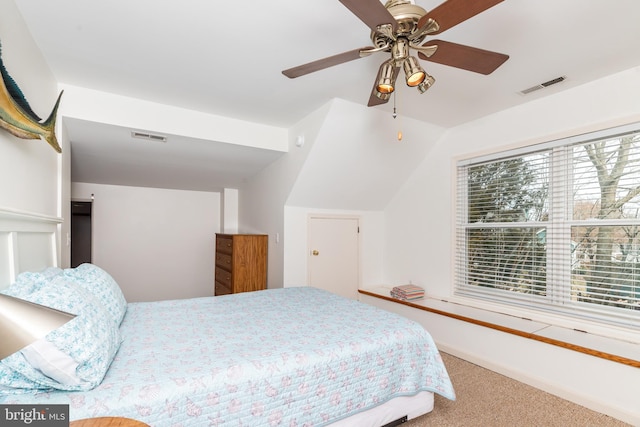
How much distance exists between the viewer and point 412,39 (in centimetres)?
139

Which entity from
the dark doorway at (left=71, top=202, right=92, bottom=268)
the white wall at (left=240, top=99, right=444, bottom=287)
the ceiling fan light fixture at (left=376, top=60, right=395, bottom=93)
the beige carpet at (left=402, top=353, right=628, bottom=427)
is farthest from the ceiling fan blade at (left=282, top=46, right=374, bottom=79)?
the dark doorway at (left=71, top=202, right=92, bottom=268)

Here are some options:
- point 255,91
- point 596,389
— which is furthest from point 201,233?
point 596,389

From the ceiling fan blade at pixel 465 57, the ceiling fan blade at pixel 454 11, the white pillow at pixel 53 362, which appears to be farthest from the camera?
the ceiling fan blade at pixel 465 57

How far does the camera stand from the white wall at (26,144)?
4.77 ft

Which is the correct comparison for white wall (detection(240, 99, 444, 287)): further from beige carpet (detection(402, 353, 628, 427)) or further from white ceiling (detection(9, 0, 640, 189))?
beige carpet (detection(402, 353, 628, 427))

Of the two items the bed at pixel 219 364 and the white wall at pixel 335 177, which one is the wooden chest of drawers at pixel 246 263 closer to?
the white wall at pixel 335 177

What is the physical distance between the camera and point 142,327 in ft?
5.81

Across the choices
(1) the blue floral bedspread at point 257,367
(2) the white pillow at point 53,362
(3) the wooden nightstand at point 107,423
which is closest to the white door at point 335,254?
(1) the blue floral bedspread at point 257,367

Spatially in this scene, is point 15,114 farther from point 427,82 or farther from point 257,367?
point 427,82

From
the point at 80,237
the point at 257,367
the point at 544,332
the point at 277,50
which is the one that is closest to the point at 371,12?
the point at 277,50

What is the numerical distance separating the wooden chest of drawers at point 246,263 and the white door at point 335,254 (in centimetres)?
68

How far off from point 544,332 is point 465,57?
85.0 inches

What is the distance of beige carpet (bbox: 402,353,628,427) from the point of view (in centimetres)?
188

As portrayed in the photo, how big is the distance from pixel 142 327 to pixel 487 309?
2932 millimetres
